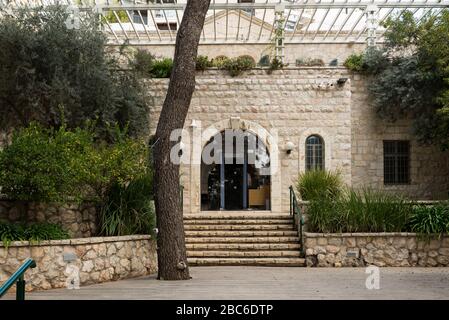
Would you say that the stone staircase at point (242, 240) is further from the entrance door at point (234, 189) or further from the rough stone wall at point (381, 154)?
the rough stone wall at point (381, 154)

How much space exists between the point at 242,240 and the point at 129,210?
10.1ft

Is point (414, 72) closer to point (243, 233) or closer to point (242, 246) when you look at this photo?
point (243, 233)

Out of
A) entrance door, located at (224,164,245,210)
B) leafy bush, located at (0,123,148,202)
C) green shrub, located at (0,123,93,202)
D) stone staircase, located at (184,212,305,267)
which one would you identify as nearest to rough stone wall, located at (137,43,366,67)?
entrance door, located at (224,164,245,210)

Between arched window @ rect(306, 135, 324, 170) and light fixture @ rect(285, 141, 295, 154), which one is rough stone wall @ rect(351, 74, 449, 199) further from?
light fixture @ rect(285, 141, 295, 154)

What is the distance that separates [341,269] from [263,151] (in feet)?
22.1

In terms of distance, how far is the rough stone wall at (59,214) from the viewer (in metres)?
10.4

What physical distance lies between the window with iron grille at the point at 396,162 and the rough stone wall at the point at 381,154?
21 cm

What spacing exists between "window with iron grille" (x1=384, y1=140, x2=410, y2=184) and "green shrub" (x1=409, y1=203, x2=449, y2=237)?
5414 mm

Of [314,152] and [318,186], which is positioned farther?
[314,152]

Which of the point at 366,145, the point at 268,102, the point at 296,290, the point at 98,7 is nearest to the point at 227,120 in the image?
the point at 268,102

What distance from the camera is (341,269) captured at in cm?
1244

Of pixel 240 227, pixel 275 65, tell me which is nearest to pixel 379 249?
pixel 240 227

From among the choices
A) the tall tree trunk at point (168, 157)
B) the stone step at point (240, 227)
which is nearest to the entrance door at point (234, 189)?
the stone step at point (240, 227)

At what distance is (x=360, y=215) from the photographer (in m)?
13.1
